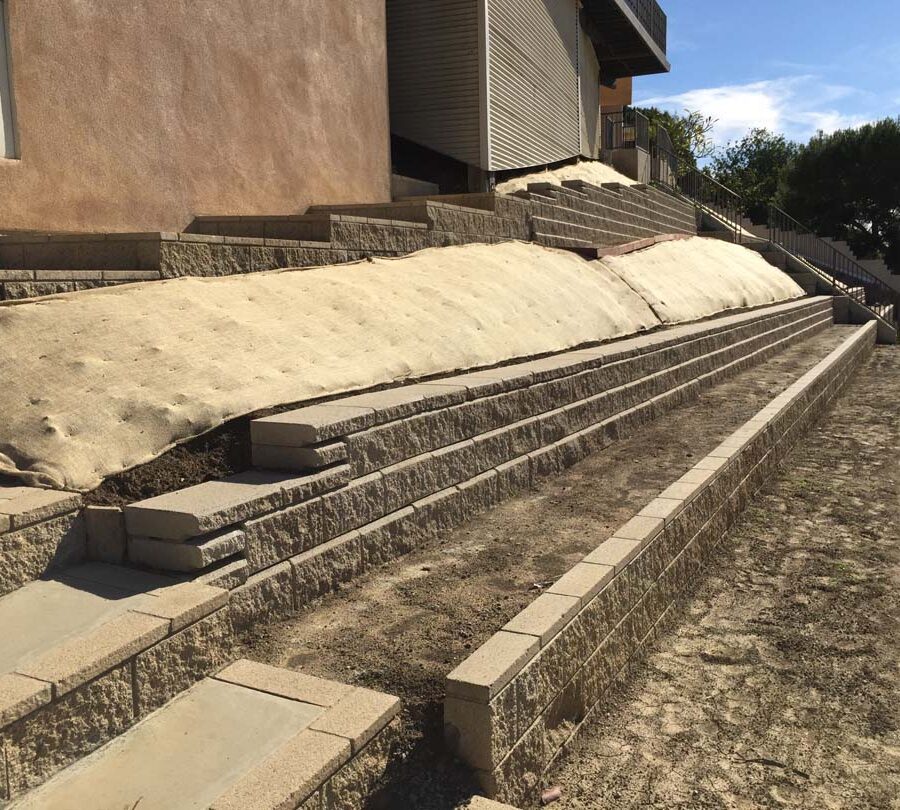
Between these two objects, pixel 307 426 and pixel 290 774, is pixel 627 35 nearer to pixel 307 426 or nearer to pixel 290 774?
pixel 307 426

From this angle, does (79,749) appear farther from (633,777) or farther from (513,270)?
(513,270)

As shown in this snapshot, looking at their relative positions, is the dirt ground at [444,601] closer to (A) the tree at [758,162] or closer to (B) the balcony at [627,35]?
(B) the balcony at [627,35]

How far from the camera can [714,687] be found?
12.3 feet

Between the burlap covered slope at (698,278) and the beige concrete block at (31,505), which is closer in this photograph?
the beige concrete block at (31,505)

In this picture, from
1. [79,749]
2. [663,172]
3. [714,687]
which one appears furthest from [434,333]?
[663,172]

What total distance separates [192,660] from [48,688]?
60 centimetres

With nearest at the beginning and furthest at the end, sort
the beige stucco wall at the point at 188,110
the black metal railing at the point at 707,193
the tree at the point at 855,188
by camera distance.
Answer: the beige stucco wall at the point at 188,110, the black metal railing at the point at 707,193, the tree at the point at 855,188

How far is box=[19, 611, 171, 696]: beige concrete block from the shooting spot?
2.26 meters

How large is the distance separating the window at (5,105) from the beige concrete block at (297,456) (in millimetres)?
3991

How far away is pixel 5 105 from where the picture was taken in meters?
6.17

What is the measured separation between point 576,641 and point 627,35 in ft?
78.6

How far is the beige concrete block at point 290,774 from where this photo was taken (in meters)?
2.08

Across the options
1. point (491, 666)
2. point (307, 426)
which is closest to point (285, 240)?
point (307, 426)

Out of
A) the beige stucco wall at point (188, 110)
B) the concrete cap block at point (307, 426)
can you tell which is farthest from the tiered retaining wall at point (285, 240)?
the concrete cap block at point (307, 426)
